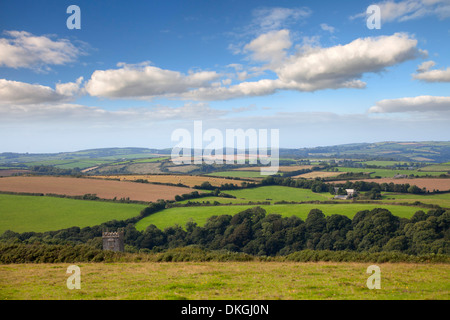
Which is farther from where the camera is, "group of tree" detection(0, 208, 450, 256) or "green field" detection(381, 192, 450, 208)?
"green field" detection(381, 192, 450, 208)

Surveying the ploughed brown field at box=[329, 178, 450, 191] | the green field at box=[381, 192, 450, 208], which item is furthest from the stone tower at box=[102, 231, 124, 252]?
the ploughed brown field at box=[329, 178, 450, 191]

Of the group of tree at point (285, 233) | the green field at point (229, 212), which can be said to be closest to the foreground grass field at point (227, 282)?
the group of tree at point (285, 233)

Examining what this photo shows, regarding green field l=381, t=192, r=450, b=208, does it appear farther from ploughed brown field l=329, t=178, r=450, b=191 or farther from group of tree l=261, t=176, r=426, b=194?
ploughed brown field l=329, t=178, r=450, b=191

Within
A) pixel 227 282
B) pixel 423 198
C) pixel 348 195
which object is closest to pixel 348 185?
pixel 348 195

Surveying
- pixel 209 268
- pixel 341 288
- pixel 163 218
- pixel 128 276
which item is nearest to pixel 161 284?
pixel 128 276

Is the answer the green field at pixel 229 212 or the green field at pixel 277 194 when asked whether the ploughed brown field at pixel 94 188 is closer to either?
the green field at pixel 229 212
